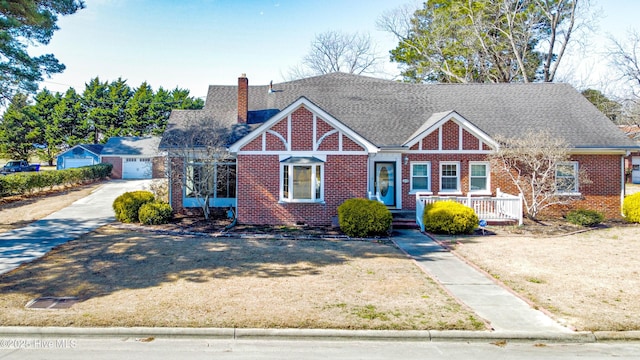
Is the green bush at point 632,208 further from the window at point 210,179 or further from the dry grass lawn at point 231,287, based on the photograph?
the window at point 210,179

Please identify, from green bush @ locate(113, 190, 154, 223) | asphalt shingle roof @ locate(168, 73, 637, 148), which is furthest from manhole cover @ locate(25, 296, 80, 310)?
asphalt shingle roof @ locate(168, 73, 637, 148)

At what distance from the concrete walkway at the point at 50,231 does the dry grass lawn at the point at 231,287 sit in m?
0.77

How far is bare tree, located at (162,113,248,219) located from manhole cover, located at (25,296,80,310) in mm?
8544

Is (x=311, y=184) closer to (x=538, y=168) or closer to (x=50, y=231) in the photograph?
(x=538, y=168)

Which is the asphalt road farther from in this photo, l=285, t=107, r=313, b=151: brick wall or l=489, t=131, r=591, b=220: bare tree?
l=489, t=131, r=591, b=220: bare tree

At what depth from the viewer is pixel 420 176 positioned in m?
18.0

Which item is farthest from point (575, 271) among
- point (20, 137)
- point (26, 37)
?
point (20, 137)

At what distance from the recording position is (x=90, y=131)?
5544 centimetres

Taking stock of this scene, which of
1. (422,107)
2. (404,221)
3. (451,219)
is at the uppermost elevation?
(422,107)

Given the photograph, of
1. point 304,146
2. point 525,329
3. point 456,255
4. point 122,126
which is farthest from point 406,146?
point 122,126

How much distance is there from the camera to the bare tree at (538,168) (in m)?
15.7

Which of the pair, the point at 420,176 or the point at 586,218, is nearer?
the point at 586,218

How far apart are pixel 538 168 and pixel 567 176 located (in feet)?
9.34

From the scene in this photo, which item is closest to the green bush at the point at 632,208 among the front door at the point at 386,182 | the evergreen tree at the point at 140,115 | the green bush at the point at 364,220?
the front door at the point at 386,182
